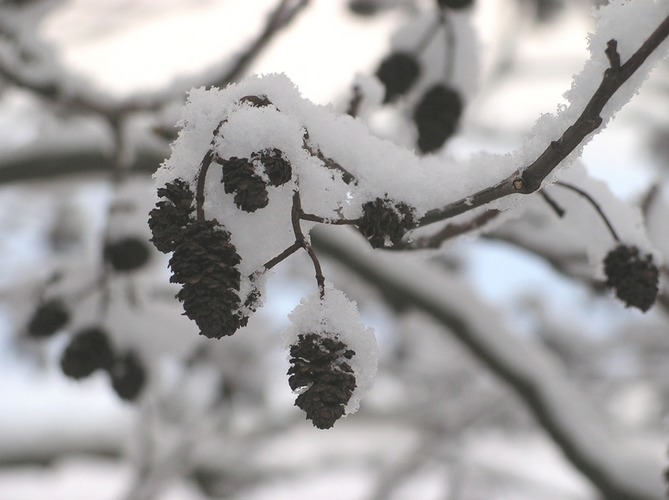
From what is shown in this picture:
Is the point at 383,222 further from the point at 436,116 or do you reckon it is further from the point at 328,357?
the point at 436,116

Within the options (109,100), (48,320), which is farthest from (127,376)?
(109,100)

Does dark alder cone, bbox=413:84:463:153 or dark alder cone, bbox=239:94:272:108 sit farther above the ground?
dark alder cone, bbox=413:84:463:153

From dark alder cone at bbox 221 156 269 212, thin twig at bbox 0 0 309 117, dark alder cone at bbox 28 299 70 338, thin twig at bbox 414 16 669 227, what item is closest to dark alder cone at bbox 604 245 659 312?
thin twig at bbox 414 16 669 227

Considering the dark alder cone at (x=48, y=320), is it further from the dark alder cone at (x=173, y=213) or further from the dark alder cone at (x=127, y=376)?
the dark alder cone at (x=173, y=213)

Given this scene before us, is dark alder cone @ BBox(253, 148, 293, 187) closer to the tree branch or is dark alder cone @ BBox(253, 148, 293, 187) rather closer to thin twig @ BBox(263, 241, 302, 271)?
thin twig @ BBox(263, 241, 302, 271)

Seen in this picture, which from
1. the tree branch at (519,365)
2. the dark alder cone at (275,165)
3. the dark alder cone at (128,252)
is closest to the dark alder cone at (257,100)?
the dark alder cone at (275,165)

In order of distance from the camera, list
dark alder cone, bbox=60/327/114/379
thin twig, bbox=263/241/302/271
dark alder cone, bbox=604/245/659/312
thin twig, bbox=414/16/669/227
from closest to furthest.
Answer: thin twig, bbox=414/16/669/227 < thin twig, bbox=263/241/302/271 < dark alder cone, bbox=604/245/659/312 < dark alder cone, bbox=60/327/114/379
